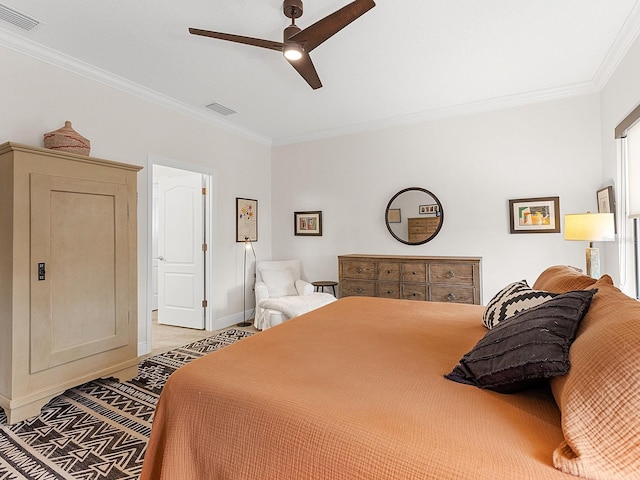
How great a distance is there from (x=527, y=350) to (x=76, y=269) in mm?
2975

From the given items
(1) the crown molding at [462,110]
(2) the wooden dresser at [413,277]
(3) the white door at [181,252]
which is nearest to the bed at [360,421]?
(2) the wooden dresser at [413,277]

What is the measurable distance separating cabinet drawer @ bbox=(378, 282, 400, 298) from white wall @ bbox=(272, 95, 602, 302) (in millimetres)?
621

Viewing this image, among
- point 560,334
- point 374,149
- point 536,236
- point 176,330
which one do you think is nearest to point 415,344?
point 560,334

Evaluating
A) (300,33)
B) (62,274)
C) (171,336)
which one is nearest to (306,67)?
(300,33)

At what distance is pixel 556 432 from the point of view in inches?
35.1

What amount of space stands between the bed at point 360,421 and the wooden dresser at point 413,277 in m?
1.98

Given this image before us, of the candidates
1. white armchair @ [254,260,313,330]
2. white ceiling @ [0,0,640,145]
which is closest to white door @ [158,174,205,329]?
white armchair @ [254,260,313,330]

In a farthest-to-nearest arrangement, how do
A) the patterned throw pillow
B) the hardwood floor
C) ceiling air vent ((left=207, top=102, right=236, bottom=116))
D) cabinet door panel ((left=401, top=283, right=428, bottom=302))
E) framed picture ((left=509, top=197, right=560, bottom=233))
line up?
ceiling air vent ((left=207, top=102, right=236, bottom=116)), the hardwood floor, cabinet door panel ((left=401, top=283, right=428, bottom=302)), framed picture ((left=509, top=197, right=560, bottom=233)), the patterned throw pillow

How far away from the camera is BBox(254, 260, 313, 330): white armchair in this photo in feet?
14.4

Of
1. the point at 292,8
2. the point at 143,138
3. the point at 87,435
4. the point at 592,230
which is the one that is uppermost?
the point at 292,8

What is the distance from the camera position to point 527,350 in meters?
1.07

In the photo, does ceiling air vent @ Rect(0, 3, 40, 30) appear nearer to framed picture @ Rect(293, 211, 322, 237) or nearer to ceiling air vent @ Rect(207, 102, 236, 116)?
ceiling air vent @ Rect(207, 102, 236, 116)

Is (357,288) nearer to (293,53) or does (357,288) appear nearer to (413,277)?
(413,277)

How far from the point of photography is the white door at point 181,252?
4.57 meters
